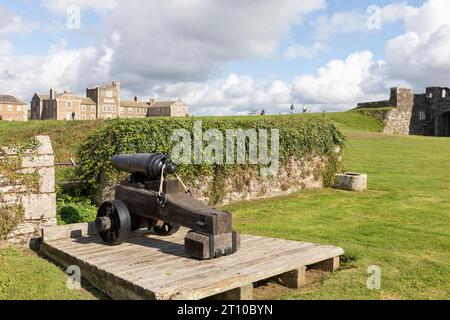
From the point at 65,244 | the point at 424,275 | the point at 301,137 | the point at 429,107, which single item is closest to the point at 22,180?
the point at 65,244

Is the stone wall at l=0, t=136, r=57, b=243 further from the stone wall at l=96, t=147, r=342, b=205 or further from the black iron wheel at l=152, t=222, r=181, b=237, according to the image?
the stone wall at l=96, t=147, r=342, b=205

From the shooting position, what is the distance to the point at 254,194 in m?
12.6

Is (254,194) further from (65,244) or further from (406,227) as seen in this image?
(65,244)

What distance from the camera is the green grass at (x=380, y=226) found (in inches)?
217

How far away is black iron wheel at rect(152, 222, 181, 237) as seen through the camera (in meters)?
7.44

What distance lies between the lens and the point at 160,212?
6.32 m

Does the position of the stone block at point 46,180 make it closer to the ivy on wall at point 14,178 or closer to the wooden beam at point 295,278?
the ivy on wall at point 14,178

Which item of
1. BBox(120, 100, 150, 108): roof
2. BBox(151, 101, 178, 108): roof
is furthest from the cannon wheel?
BBox(120, 100, 150, 108): roof

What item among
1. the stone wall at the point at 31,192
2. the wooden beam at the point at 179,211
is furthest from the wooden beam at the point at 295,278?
the stone wall at the point at 31,192

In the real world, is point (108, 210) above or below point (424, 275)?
above

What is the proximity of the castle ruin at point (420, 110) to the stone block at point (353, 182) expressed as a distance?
1149 inches

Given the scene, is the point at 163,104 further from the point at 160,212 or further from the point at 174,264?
the point at 174,264
